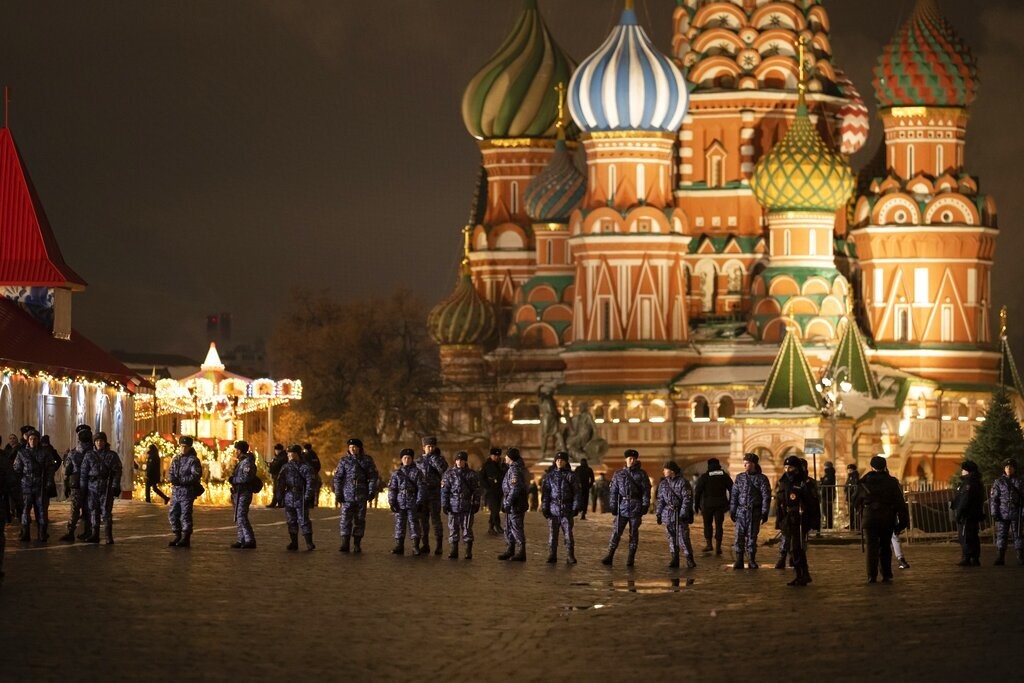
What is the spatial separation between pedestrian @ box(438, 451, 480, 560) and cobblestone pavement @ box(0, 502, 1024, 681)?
0.62m

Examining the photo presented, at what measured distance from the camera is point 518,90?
8562 cm

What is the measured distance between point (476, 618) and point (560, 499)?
280 inches

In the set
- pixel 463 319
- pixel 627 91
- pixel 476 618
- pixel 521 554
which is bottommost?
pixel 476 618

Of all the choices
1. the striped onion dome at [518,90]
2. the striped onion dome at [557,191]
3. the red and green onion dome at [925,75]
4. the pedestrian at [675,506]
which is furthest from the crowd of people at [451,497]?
the striped onion dome at [518,90]

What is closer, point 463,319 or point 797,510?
point 797,510

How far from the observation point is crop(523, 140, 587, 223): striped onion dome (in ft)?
265

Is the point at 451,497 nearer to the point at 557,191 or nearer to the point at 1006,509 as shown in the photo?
the point at 1006,509

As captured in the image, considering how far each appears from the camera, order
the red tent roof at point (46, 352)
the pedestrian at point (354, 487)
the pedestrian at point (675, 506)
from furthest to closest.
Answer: the red tent roof at point (46, 352)
the pedestrian at point (354, 487)
the pedestrian at point (675, 506)

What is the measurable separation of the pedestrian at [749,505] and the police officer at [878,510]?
6.96 ft

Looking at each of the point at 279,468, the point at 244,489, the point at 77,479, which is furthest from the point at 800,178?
the point at 77,479

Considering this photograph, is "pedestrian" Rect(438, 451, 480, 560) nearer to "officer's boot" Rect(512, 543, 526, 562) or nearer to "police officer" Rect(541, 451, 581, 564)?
"officer's boot" Rect(512, 543, 526, 562)

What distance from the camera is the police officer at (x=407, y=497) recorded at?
30.5 meters

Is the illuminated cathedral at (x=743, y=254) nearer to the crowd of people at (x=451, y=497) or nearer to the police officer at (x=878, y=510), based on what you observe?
the crowd of people at (x=451, y=497)

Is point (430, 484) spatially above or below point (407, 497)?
above
